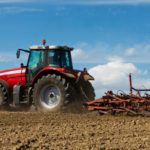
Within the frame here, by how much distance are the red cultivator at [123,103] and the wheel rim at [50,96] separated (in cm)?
122

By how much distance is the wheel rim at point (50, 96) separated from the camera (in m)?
16.4

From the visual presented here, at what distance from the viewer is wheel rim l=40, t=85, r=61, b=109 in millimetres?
16391

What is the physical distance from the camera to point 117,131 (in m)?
10.6

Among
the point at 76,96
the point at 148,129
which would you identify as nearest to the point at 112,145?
the point at 148,129

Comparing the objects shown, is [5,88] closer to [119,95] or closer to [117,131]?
[119,95]

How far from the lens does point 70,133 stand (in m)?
10.1

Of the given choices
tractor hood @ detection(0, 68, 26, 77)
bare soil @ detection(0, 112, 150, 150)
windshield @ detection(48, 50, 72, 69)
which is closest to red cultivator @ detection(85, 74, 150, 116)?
bare soil @ detection(0, 112, 150, 150)

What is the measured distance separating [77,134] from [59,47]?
294 inches

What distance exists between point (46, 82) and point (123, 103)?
281 centimetres

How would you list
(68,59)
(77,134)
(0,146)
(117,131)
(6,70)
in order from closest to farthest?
(0,146), (77,134), (117,131), (68,59), (6,70)

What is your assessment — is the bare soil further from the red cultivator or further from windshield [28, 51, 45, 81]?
windshield [28, 51, 45, 81]

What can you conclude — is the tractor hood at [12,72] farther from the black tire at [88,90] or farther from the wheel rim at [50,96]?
the black tire at [88,90]

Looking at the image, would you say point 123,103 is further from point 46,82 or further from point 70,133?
point 70,133

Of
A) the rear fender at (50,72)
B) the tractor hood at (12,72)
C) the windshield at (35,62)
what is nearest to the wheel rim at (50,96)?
the rear fender at (50,72)
